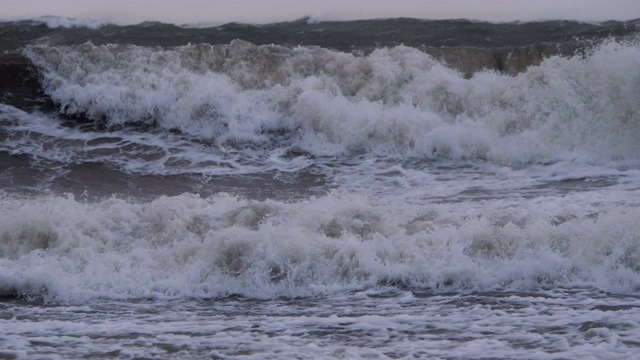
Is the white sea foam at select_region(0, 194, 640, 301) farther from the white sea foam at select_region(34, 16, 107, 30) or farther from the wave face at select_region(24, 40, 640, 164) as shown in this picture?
the white sea foam at select_region(34, 16, 107, 30)

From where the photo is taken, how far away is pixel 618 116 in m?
12.9

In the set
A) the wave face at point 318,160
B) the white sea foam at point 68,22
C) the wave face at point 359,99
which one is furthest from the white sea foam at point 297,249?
the white sea foam at point 68,22

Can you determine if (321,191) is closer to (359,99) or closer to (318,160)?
(318,160)

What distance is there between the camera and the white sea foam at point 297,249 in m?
7.68

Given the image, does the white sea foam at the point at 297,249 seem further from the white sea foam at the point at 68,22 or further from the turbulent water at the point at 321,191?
the white sea foam at the point at 68,22

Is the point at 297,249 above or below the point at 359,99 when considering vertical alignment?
below

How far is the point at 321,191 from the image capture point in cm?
1120

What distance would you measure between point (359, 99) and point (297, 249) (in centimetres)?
573

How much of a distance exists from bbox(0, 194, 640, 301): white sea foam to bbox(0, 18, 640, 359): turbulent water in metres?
0.02

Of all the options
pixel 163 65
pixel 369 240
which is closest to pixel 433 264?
pixel 369 240

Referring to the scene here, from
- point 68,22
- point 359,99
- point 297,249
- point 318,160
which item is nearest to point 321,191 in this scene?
point 318,160

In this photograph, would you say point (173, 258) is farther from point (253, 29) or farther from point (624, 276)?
point (253, 29)

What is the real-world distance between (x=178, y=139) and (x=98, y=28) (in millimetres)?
5185

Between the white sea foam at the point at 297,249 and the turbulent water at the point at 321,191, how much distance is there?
0.07ft
